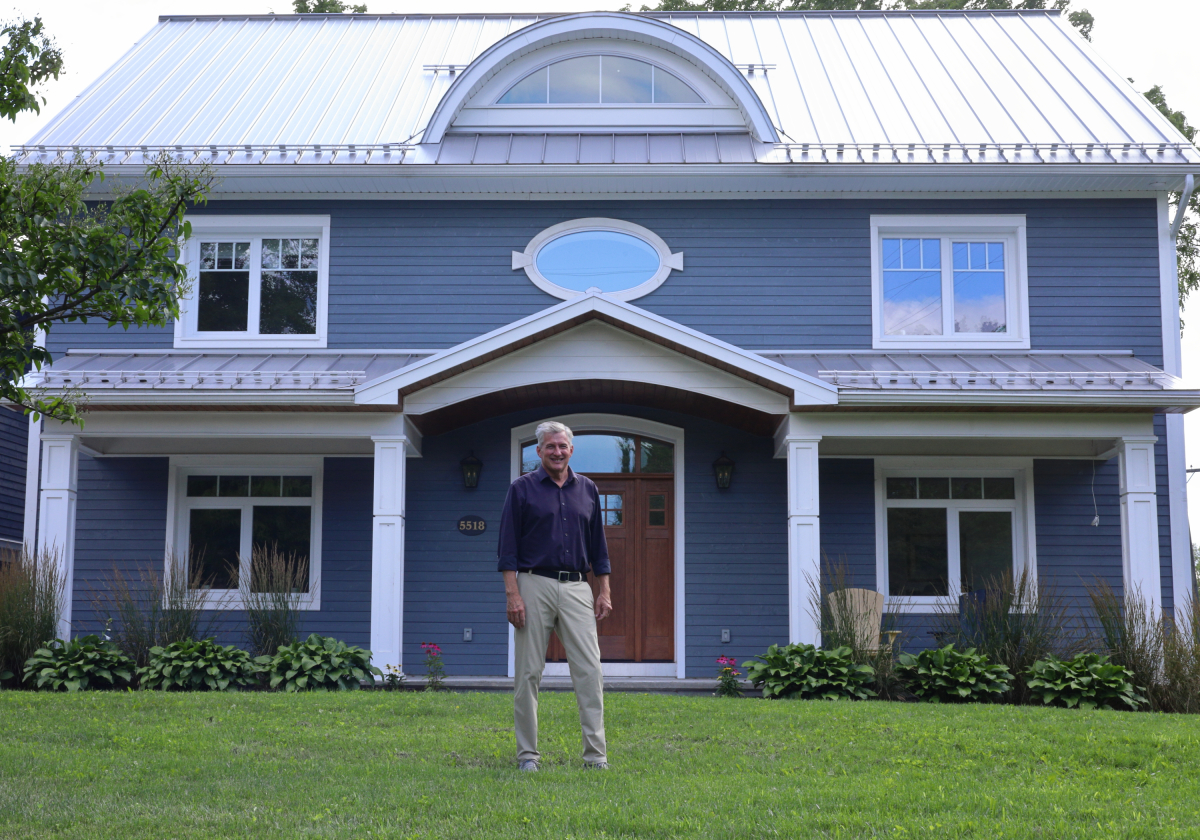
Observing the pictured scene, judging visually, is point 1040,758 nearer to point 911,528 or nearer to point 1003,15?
point 911,528

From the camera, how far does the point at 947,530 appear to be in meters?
11.2

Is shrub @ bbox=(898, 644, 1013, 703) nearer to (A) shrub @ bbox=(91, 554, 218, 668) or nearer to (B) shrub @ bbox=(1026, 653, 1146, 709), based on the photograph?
(B) shrub @ bbox=(1026, 653, 1146, 709)

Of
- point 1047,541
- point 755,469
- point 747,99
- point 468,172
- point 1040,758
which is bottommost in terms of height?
point 1040,758

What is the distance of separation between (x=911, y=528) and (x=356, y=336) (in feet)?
19.5

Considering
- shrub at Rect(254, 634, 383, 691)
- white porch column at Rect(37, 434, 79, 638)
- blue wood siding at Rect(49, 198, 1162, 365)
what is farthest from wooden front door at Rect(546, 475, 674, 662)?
white porch column at Rect(37, 434, 79, 638)

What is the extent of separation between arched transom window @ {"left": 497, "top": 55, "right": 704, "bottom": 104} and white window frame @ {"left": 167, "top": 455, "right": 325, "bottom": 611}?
4.57 meters

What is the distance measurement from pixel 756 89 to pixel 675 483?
5.01m

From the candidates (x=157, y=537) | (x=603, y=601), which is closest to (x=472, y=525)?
(x=157, y=537)

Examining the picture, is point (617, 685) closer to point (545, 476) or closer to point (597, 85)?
point (545, 476)

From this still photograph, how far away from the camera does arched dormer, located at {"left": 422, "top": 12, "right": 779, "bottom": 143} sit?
472 inches

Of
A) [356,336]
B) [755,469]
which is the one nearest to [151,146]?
[356,336]

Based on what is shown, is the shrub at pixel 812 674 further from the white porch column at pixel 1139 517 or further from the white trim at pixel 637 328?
the white porch column at pixel 1139 517

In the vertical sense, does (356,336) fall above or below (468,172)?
below

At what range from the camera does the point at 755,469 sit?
11141 millimetres
